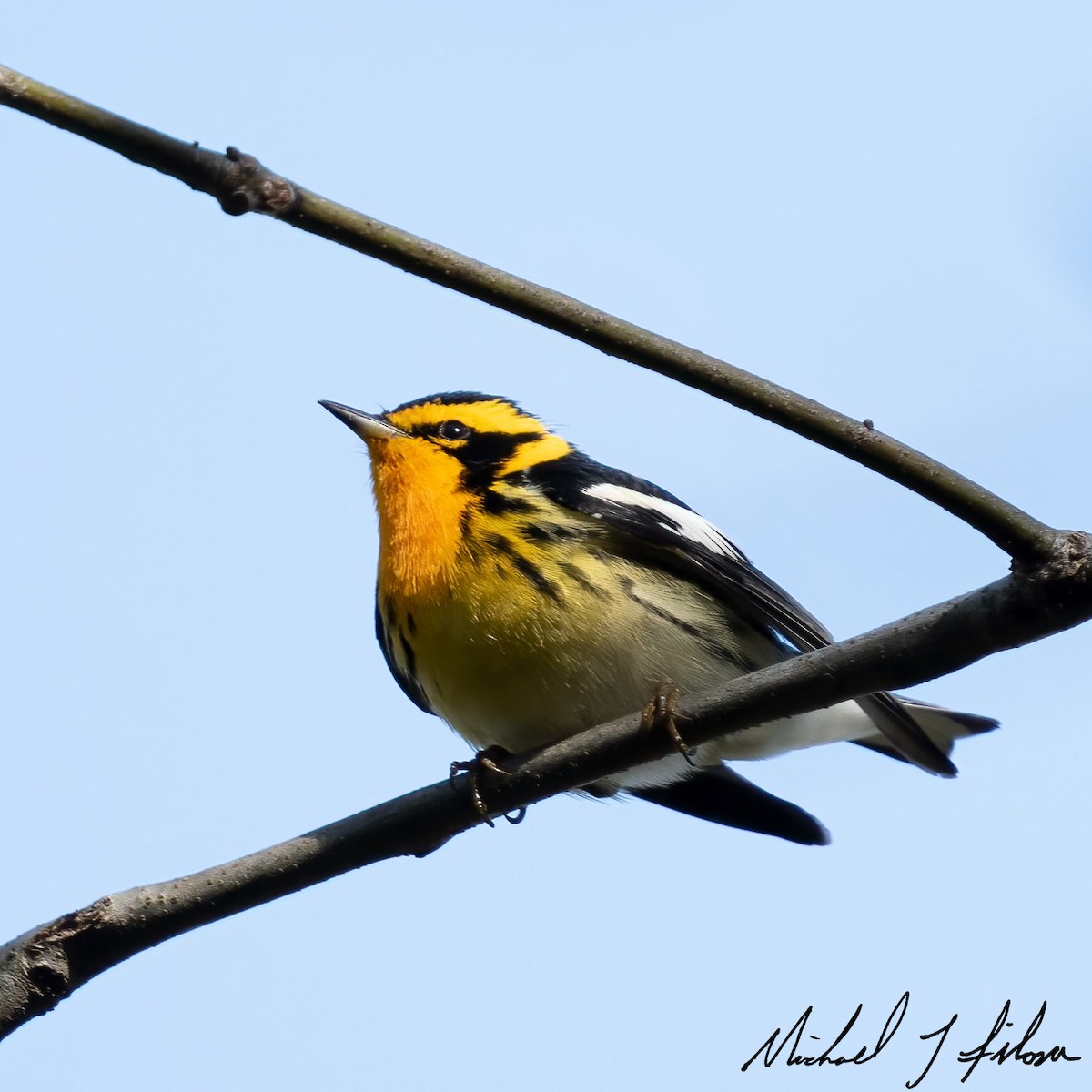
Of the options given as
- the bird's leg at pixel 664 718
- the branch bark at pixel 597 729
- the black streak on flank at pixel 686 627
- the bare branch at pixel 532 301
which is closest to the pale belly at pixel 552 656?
the black streak on flank at pixel 686 627

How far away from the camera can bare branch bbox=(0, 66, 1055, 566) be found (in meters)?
2.21

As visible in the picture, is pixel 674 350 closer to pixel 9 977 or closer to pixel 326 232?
pixel 326 232

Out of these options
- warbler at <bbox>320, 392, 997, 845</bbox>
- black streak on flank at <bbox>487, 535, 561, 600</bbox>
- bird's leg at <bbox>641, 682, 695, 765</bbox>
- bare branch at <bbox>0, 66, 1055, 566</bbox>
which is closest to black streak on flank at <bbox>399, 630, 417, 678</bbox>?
warbler at <bbox>320, 392, 997, 845</bbox>

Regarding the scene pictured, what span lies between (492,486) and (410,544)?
343mm

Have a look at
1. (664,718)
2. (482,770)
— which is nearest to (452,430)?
(482,770)

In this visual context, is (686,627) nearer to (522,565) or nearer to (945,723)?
(522,565)

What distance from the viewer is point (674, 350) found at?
8.18ft

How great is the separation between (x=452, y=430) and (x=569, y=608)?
1.15 m

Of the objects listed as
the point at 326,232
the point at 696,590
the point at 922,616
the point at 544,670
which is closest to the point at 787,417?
the point at 922,616

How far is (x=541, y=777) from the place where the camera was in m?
3.51

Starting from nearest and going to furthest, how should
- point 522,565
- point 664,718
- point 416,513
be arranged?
1. point 664,718
2. point 522,565
3. point 416,513

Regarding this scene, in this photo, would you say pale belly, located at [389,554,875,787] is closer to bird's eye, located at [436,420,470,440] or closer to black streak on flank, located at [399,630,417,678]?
black streak on flank, located at [399,630,417,678]

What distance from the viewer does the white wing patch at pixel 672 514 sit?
4.75 metres

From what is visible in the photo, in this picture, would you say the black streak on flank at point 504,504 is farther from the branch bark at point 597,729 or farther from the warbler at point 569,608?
the branch bark at point 597,729
